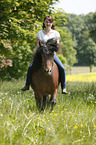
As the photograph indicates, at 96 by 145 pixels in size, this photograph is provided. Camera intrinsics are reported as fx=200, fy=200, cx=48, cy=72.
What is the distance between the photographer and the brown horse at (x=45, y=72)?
5168 millimetres

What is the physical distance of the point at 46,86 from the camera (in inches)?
221

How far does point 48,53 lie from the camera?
5168mm

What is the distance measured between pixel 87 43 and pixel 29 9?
4558cm

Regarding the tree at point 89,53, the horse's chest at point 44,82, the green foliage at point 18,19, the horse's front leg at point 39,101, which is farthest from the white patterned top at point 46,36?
the tree at point 89,53

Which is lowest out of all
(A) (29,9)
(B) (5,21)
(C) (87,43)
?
(C) (87,43)

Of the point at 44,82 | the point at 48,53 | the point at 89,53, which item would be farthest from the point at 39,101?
the point at 89,53

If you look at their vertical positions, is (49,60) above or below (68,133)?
above

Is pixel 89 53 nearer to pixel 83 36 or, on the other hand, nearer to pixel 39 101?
pixel 83 36

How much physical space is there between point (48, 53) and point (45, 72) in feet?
1.64

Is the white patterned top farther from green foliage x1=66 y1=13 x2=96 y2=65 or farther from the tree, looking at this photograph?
the tree

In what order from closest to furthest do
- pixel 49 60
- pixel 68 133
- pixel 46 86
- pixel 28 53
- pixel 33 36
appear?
1. pixel 68 133
2. pixel 49 60
3. pixel 46 86
4. pixel 33 36
5. pixel 28 53

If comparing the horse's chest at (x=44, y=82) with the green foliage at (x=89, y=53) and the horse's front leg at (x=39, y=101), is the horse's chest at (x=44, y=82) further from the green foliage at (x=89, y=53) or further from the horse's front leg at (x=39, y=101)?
the green foliage at (x=89, y=53)

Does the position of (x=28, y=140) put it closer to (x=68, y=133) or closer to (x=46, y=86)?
(x=68, y=133)

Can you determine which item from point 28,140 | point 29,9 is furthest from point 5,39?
point 28,140
